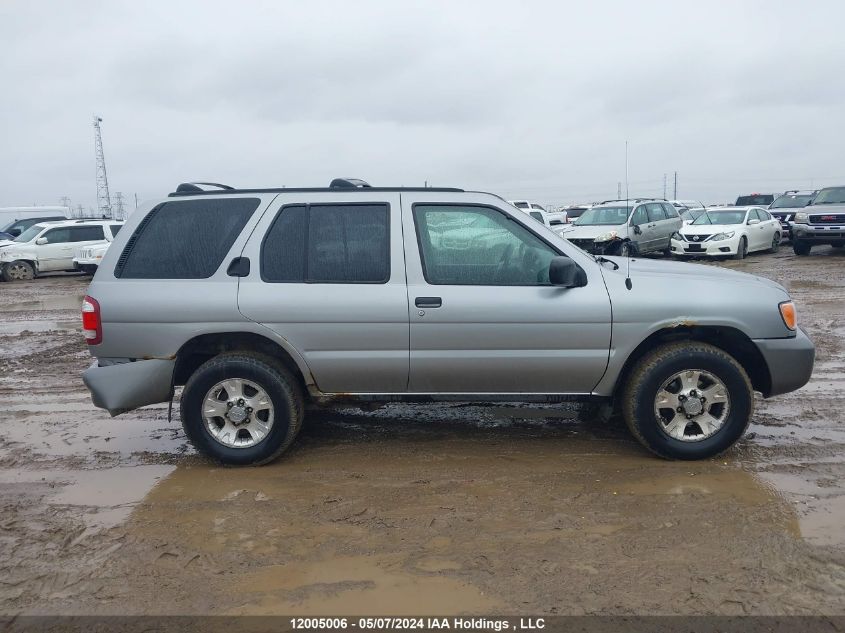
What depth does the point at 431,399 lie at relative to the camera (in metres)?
4.94

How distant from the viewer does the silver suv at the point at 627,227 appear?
1780 cm

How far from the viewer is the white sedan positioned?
19.5m

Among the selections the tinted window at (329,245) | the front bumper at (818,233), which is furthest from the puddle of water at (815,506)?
the front bumper at (818,233)

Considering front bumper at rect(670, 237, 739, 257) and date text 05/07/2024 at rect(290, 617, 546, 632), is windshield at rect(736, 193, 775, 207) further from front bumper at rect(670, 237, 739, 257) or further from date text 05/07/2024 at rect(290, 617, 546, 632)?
date text 05/07/2024 at rect(290, 617, 546, 632)

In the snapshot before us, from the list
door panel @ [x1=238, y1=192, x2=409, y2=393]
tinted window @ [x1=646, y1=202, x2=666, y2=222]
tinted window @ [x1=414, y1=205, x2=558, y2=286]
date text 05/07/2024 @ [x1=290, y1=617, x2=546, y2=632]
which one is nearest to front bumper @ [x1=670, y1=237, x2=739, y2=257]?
tinted window @ [x1=646, y1=202, x2=666, y2=222]

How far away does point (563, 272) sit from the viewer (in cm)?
459

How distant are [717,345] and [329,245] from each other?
281 cm

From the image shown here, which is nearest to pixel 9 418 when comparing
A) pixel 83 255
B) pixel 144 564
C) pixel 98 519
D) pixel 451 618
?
pixel 98 519

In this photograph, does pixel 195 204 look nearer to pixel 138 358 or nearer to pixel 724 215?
pixel 138 358

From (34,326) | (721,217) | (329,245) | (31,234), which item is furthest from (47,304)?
(721,217)

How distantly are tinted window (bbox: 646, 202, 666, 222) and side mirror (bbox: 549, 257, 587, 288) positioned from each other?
1601 centimetres

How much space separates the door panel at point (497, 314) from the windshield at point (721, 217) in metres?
17.2

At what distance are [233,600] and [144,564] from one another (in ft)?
2.14

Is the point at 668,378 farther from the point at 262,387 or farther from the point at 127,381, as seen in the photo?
the point at 127,381
